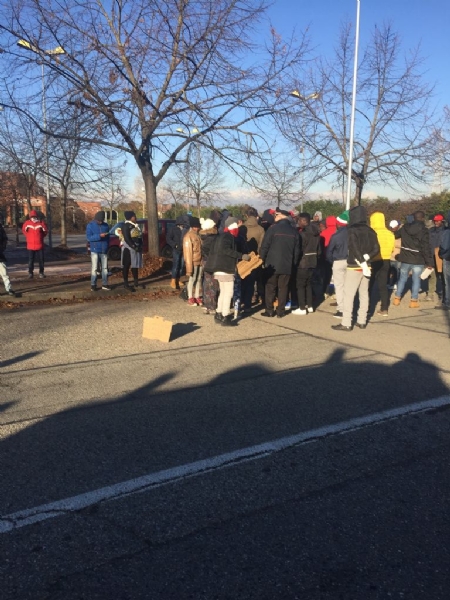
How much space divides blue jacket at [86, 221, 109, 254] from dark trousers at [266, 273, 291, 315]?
155 inches

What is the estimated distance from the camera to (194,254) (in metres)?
10.6

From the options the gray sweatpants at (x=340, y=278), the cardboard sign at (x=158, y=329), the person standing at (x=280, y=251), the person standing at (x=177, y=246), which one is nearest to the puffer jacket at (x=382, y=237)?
the gray sweatpants at (x=340, y=278)

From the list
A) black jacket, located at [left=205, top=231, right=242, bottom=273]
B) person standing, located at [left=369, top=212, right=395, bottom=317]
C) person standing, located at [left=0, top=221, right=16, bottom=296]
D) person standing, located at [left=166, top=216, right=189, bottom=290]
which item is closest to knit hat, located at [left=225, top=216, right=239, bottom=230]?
black jacket, located at [left=205, top=231, right=242, bottom=273]

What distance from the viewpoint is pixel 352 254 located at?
8.91m

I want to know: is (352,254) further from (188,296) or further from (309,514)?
(309,514)

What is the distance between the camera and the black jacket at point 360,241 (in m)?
8.84

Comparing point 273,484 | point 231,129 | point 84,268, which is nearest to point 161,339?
point 273,484

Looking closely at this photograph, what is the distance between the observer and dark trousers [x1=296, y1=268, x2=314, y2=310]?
10.5m

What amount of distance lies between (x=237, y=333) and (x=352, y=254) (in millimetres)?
2221

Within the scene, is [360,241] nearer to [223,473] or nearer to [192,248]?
[192,248]

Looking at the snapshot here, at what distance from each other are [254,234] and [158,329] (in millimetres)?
3677

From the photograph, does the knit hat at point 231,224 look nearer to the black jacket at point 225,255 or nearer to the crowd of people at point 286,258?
the crowd of people at point 286,258

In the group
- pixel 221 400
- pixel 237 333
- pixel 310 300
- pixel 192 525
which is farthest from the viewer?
pixel 310 300

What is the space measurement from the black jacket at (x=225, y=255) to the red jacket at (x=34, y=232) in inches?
208
